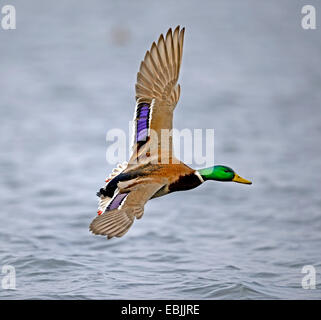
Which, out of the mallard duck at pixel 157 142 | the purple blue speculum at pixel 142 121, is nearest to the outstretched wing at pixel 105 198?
the mallard duck at pixel 157 142

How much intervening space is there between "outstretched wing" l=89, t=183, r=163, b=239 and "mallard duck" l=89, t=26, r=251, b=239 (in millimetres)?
25

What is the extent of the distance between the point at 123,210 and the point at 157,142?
43.7 inches

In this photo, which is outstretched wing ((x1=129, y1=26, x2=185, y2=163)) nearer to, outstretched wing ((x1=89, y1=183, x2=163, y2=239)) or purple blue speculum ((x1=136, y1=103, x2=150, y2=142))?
purple blue speculum ((x1=136, y1=103, x2=150, y2=142))

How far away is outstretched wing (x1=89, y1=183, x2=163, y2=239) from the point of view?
630 centimetres

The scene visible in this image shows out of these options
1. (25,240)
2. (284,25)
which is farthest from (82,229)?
(284,25)

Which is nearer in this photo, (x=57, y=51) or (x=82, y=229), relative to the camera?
(x=82, y=229)

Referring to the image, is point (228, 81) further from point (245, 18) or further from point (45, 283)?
point (45, 283)

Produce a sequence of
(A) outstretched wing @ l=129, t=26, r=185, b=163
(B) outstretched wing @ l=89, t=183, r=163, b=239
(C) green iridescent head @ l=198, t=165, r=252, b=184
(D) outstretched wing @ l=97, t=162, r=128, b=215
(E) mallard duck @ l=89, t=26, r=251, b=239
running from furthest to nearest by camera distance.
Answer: (C) green iridescent head @ l=198, t=165, r=252, b=184
(A) outstretched wing @ l=129, t=26, r=185, b=163
(E) mallard duck @ l=89, t=26, r=251, b=239
(D) outstretched wing @ l=97, t=162, r=128, b=215
(B) outstretched wing @ l=89, t=183, r=163, b=239

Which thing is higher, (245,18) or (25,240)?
(245,18)

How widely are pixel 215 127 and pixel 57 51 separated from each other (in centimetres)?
385

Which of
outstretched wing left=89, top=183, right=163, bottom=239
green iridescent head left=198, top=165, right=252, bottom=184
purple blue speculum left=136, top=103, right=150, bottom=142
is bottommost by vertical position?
outstretched wing left=89, top=183, right=163, bottom=239

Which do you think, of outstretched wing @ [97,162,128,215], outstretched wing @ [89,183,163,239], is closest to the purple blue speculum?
outstretched wing @ [97,162,128,215]

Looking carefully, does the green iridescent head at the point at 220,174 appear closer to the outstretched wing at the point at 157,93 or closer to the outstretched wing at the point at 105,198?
the outstretched wing at the point at 157,93

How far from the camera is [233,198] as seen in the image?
34.4 ft
